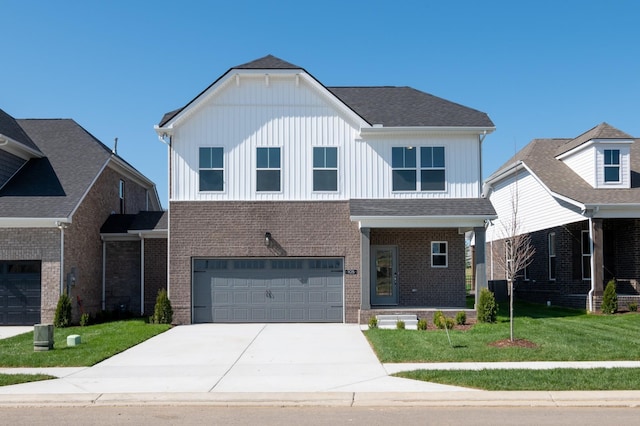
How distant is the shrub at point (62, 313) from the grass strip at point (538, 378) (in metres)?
12.6

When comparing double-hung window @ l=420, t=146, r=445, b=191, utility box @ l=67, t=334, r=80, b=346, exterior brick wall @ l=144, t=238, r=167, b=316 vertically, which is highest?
double-hung window @ l=420, t=146, r=445, b=191

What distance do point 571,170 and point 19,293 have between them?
21.2 meters

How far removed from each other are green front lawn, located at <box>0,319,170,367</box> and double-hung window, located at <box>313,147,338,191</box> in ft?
22.6

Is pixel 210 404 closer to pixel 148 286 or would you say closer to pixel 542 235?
pixel 148 286

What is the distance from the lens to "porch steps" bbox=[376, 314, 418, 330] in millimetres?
19875

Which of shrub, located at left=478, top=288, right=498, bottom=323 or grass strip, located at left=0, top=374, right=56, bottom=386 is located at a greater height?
shrub, located at left=478, top=288, right=498, bottom=323

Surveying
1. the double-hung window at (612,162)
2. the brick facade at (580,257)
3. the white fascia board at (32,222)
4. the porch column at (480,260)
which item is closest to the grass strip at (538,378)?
the porch column at (480,260)

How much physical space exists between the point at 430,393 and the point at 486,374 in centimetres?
179

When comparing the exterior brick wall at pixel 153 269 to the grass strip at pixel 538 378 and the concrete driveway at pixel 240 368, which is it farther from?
the grass strip at pixel 538 378

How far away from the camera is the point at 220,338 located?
17.8m

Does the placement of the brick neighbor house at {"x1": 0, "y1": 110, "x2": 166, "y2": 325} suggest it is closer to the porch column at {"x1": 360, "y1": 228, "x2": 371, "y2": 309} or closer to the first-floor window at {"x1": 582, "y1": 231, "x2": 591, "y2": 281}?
the porch column at {"x1": 360, "y1": 228, "x2": 371, "y2": 309}

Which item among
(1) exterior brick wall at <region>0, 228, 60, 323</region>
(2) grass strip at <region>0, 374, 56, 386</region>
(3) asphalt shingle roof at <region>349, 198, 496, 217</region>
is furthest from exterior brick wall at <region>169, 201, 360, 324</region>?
(2) grass strip at <region>0, 374, 56, 386</region>

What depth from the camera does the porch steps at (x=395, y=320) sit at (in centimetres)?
1988

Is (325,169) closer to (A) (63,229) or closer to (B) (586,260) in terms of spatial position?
(A) (63,229)
